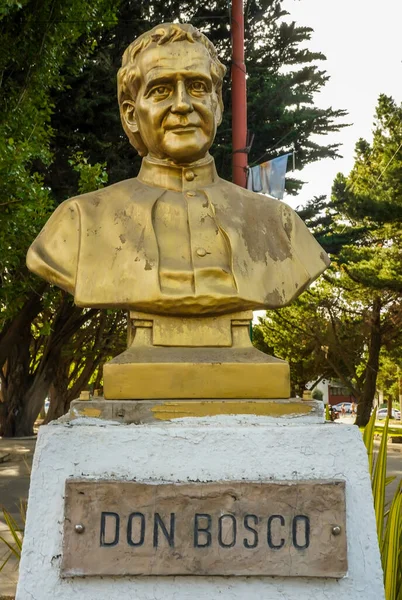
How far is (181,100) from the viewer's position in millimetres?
2723

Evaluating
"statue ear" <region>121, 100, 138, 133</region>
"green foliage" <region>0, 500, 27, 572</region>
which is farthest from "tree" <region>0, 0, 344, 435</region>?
"statue ear" <region>121, 100, 138, 133</region>

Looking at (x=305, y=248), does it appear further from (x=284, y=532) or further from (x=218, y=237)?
(x=284, y=532)

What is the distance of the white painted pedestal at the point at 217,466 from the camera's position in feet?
7.57

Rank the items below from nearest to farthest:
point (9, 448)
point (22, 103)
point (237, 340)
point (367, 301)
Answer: point (237, 340), point (22, 103), point (9, 448), point (367, 301)

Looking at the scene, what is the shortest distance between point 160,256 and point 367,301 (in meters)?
20.2

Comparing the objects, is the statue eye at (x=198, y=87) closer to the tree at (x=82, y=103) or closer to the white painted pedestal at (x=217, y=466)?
the white painted pedestal at (x=217, y=466)

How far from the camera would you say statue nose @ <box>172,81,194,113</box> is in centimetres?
272

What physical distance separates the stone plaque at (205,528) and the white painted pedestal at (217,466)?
0.15ft

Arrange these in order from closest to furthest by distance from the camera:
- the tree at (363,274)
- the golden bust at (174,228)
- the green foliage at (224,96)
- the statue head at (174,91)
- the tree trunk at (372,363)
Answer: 1. the golden bust at (174,228)
2. the statue head at (174,91)
3. the green foliage at (224,96)
4. the tree at (363,274)
5. the tree trunk at (372,363)

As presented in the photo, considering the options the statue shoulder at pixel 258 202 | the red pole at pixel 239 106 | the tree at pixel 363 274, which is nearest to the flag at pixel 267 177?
the red pole at pixel 239 106

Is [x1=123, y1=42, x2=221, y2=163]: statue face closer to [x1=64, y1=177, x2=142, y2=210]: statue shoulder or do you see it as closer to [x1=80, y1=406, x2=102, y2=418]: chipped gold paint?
[x1=64, y1=177, x2=142, y2=210]: statue shoulder

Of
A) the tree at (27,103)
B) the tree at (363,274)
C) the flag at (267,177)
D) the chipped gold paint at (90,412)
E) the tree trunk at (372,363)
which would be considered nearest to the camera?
the chipped gold paint at (90,412)

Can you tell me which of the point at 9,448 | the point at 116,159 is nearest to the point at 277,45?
the point at 116,159

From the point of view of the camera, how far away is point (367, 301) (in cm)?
2217
